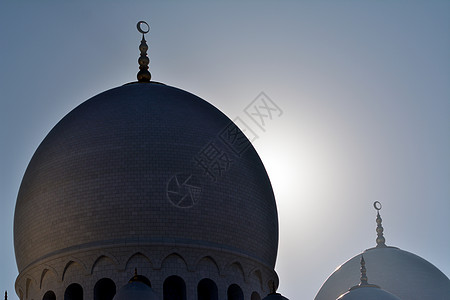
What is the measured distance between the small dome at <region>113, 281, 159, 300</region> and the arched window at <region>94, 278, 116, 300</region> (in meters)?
2.43

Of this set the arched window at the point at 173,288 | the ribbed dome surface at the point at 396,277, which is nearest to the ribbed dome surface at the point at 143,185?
the arched window at the point at 173,288

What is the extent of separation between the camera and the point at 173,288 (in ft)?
94.6

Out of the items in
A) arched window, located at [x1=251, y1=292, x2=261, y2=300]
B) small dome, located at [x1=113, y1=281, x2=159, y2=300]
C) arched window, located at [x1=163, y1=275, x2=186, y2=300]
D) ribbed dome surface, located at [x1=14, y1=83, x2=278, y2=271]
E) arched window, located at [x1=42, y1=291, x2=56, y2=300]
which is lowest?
small dome, located at [x1=113, y1=281, x2=159, y2=300]

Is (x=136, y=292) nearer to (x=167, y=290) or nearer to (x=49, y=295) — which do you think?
(x=167, y=290)

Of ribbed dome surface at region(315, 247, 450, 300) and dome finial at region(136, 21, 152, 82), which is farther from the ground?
dome finial at region(136, 21, 152, 82)

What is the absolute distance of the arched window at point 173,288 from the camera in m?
28.7

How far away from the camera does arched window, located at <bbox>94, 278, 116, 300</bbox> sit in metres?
28.4

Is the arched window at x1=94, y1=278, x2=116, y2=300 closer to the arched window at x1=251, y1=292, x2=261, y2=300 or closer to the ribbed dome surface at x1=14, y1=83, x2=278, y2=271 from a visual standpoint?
the ribbed dome surface at x1=14, y1=83, x2=278, y2=271

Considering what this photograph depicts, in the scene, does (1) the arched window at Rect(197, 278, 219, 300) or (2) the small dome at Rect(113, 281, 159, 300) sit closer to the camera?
(2) the small dome at Rect(113, 281, 159, 300)

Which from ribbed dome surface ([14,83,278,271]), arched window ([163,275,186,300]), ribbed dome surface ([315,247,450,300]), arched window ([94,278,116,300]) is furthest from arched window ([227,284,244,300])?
ribbed dome surface ([315,247,450,300])

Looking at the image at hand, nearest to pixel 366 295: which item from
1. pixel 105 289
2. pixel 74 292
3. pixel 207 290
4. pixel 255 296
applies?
pixel 255 296

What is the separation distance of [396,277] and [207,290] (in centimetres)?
812

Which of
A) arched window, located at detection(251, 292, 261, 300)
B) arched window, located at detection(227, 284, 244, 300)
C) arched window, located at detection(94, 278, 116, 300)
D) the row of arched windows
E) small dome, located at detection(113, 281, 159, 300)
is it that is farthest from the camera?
arched window, located at detection(251, 292, 261, 300)

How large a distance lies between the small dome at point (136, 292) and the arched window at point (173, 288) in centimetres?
238
